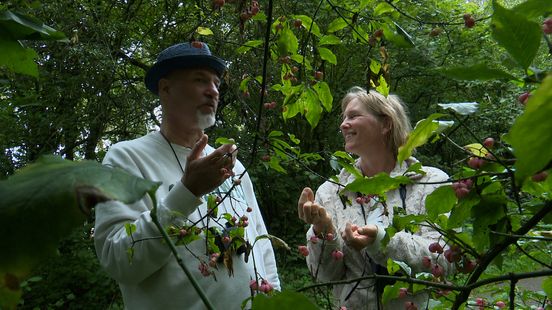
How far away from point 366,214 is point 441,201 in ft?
3.68

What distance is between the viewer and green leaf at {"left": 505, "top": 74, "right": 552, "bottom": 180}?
323mm

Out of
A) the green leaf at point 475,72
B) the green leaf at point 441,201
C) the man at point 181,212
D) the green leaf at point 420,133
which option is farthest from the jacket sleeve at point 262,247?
the green leaf at point 475,72

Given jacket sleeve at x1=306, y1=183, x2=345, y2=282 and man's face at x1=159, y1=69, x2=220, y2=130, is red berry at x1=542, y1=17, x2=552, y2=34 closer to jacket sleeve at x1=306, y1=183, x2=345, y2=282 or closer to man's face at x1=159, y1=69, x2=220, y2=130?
jacket sleeve at x1=306, y1=183, x2=345, y2=282

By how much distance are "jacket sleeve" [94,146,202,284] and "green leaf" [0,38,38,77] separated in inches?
27.5

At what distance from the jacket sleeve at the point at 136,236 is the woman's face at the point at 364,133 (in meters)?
0.95

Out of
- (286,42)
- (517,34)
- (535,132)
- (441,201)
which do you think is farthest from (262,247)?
(535,132)

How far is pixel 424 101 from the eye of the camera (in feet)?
29.7

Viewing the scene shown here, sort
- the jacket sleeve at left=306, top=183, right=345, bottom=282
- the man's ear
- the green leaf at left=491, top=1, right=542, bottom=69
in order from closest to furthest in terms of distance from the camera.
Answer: the green leaf at left=491, top=1, right=542, bottom=69
the jacket sleeve at left=306, top=183, right=345, bottom=282
the man's ear

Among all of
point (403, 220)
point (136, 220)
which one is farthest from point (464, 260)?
point (136, 220)

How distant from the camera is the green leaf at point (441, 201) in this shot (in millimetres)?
927

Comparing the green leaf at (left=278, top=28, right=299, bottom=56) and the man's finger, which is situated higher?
the green leaf at (left=278, top=28, right=299, bottom=56)

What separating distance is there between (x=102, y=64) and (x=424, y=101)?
627cm

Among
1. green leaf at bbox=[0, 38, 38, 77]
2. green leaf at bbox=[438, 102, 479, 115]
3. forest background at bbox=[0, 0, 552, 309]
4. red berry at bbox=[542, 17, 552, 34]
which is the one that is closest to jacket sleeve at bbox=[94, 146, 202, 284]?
forest background at bbox=[0, 0, 552, 309]

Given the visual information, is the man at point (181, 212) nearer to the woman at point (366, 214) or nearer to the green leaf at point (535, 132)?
the woman at point (366, 214)
